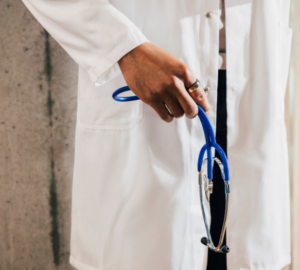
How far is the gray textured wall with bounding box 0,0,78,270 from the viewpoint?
930mm

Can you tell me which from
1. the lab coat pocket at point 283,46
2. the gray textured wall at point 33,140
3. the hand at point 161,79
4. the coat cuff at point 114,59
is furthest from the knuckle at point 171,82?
the gray textured wall at point 33,140

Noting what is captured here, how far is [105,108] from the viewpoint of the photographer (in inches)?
25.4

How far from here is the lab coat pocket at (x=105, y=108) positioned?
627 millimetres

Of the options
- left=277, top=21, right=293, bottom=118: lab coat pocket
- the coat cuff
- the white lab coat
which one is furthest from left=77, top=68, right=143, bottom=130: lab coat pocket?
left=277, top=21, right=293, bottom=118: lab coat pocket

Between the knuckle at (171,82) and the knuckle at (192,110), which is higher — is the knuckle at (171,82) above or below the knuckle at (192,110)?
above

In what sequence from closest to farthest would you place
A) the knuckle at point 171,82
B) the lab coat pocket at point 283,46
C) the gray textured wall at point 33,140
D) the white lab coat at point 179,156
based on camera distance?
the knuckle at point 171,82 < the white lab coat at point 179,156 < the lab coat pocket at point 283,46 < the gray textured wall at point 33,140

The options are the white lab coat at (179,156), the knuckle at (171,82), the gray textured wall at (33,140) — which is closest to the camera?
the knuckle at (171,82)

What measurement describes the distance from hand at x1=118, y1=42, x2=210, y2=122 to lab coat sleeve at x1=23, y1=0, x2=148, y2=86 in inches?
1.0

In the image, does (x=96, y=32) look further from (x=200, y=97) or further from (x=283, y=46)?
(x=283, y=46)

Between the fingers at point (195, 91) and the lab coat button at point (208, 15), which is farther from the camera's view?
the lab coat button at point (208, 15)

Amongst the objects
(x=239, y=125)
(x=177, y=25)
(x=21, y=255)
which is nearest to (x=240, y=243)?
(x=239, y=125)

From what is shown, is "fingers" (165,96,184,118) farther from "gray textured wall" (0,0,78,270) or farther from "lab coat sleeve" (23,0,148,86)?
"gray textured wall" (0,0,78,270)

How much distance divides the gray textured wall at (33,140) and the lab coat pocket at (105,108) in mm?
359

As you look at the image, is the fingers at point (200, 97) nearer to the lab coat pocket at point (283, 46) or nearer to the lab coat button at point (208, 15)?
the lab coat button at point (208, 15)
